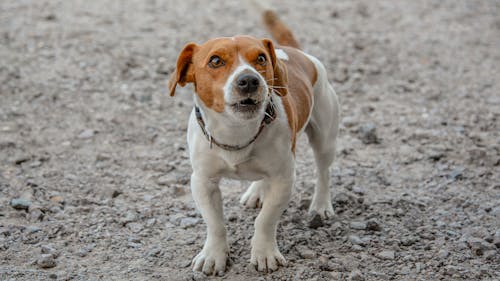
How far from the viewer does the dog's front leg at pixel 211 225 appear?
4383 mm

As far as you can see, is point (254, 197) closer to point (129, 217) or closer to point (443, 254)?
point (129, 217)

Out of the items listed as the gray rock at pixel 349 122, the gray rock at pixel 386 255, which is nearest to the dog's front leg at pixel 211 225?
the gray rock at pixel 386 255

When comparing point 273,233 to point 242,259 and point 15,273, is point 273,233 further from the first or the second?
point 15,273

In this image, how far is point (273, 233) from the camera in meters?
4.48

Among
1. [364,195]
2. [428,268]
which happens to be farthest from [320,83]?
[428,268]

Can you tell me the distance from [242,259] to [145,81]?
352 centimetres

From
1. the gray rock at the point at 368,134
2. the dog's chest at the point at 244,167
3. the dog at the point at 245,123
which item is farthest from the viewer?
the gray rock at the point at 368,134

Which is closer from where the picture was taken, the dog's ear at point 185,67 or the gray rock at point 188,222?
the dog's ear at point 185,67

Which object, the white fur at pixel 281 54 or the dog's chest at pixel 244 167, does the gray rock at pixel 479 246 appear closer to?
A: the dog's chest at pixel 244 167

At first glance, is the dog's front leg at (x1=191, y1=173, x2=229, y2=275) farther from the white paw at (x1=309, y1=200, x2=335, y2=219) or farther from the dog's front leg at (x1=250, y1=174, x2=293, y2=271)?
the white paw at (x1=309, y1=200, x2=335, y2=219)

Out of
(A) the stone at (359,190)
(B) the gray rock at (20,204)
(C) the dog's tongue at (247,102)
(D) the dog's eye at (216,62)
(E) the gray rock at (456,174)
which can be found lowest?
(A) the stone at (359,190)

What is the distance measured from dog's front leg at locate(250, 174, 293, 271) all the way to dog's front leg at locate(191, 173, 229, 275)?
0.21m

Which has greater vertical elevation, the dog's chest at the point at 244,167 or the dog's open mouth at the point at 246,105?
the dog's open mouth at the point at 246,105

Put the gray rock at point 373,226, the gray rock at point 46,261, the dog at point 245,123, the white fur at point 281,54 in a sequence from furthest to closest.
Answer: the gray rock at point 373,226 < the white fur at point 281,54 < the gray rock at point 46,261 < the dog at point 245,123
